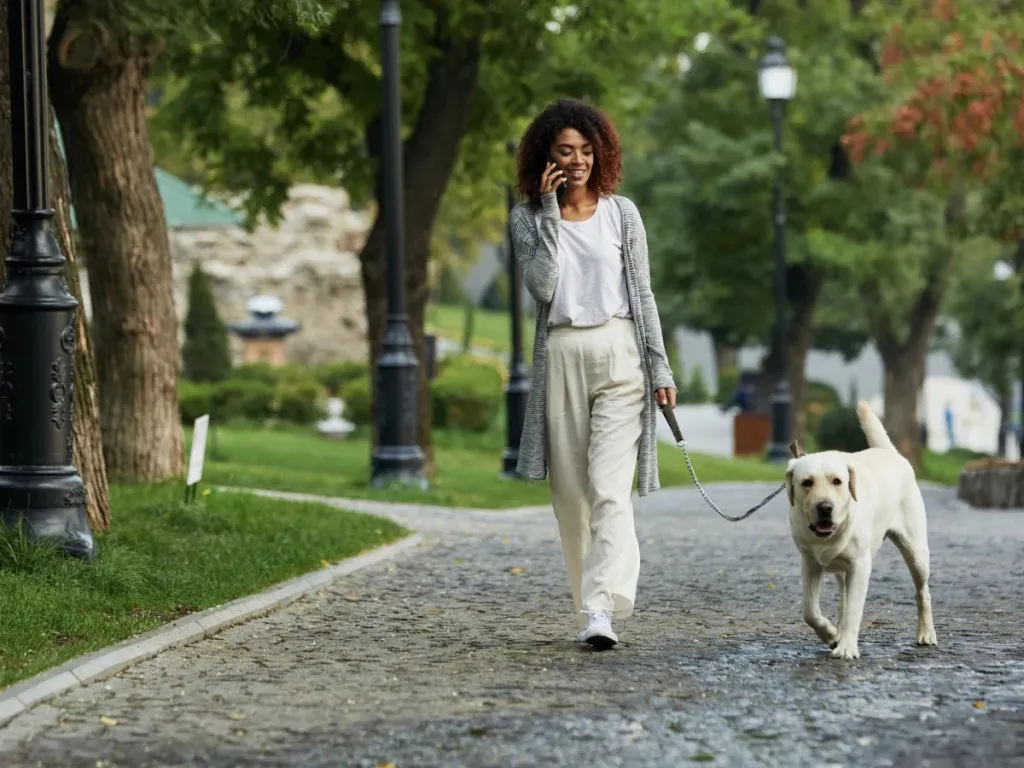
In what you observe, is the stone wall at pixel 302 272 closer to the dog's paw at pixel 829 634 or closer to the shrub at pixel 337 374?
the shrub at pixel 337 374

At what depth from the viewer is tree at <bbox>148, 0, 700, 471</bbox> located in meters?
20.3

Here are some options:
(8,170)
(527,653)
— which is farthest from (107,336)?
(527,653)

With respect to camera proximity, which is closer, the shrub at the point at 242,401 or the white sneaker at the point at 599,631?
the white sneaker at the point at 599,631

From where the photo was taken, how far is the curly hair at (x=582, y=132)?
333 inches

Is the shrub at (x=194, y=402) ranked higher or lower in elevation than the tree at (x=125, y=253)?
lower

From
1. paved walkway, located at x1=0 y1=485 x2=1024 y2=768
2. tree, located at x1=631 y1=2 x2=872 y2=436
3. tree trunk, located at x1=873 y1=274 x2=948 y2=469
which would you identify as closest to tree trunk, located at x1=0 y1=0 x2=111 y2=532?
paved walkway, located at x1=0 y1=485 x2=1024 y2=768

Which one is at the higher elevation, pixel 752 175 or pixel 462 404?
pixel 752 175

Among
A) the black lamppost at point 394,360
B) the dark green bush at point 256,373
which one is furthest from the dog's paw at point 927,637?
the dark green bush at point 256,373

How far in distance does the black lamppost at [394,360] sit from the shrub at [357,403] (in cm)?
1374

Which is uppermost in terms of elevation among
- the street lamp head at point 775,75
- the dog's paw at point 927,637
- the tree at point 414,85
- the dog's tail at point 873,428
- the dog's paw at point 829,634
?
the street lamp head at point 775,75

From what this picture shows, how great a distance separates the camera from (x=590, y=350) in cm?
834

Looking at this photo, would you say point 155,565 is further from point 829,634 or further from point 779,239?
point 779,239

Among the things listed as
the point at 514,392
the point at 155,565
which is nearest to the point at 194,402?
the point at 514,392

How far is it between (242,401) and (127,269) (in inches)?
674
